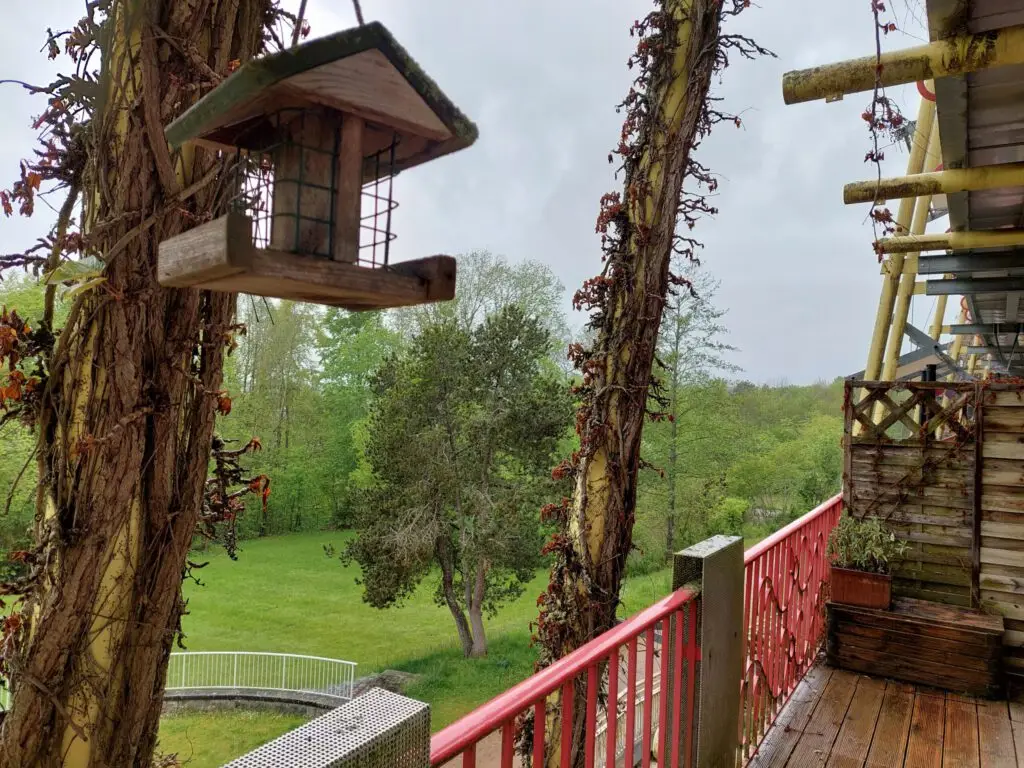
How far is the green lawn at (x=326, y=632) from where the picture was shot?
32.1 ft

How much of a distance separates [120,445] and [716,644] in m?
1.56

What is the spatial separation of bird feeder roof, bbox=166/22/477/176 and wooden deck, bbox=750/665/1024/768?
86.0 inches

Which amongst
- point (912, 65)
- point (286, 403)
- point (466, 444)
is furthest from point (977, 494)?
point (286, 403)

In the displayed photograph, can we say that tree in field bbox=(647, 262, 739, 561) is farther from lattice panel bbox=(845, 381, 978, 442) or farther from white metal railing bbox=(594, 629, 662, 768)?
lattice panel bbox=(845, 381, 978, 442)

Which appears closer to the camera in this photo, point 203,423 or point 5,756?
point 5,756

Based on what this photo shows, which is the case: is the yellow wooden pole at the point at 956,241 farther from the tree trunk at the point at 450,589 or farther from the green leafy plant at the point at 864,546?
the tree trunk at the point at 450,589

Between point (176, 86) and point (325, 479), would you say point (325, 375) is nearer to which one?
point (325, 479)

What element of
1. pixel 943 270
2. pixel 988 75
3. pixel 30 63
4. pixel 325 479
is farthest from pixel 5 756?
pixel 325 479

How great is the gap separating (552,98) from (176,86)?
714 inches

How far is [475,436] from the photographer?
36.6ft

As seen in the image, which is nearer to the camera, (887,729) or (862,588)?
(887,729)

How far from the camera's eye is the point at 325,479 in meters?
17.9

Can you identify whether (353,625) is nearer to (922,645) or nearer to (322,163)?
(922,645)

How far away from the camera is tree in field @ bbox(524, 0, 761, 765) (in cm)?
252
